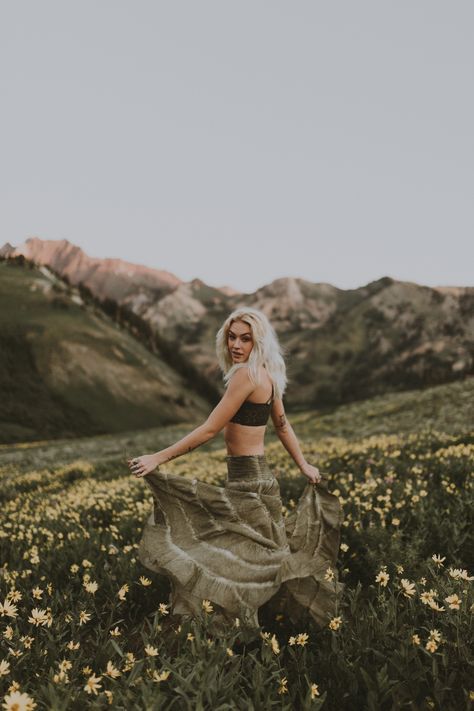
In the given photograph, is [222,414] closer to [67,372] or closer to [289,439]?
[289,439]

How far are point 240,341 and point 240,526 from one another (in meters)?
1.59

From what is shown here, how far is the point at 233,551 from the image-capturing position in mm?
4273

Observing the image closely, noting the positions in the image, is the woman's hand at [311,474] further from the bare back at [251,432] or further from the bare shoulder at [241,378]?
the bare shoulder at [241,378]

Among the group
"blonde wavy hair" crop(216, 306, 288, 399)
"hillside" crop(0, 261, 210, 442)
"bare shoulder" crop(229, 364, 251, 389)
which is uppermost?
"blonde wavy hair" crop(216, 306, 288, 399)

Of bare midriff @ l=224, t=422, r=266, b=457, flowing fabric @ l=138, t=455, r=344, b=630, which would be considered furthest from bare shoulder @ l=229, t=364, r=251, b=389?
flowing fabric @ l=138, t=455, r=344, b=630

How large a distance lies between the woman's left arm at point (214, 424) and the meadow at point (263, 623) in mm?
1161

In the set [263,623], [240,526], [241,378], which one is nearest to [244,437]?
[241,378]

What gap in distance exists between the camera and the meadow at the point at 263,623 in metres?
3.13

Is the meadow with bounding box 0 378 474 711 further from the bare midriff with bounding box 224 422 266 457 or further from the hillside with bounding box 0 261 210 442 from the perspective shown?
the hillside with bounding box 0 261 210 442

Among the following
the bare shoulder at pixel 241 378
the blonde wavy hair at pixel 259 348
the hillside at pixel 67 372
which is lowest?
the hillside at pixel 67 372

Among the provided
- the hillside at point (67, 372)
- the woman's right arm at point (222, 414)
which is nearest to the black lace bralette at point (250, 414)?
the woman's right arm at point (222, 414)

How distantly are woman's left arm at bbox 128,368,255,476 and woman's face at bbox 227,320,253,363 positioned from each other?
0.18 meters

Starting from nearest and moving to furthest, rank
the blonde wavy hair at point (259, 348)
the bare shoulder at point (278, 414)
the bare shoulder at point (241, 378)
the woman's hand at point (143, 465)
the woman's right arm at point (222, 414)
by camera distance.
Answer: the woman's hand at point (143, 465) < the woman's right arm at point (222, 414) < the bare shoulder at point (241, 378) < the blonde wavy hair at point (259, 348) < the bare shoulder at point (278, 414)

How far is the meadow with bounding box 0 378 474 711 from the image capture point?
3.13 meters
